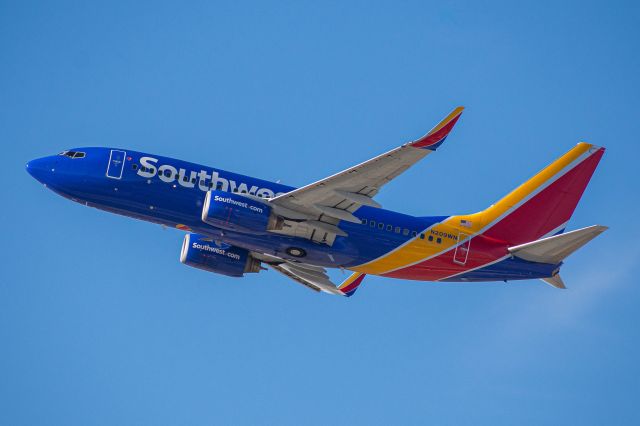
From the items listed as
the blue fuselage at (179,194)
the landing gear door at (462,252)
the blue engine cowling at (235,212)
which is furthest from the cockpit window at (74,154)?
the landing gear door at (462,252)

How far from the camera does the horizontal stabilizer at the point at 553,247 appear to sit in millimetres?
44656

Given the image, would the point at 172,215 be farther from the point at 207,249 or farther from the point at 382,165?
the point at 382,165

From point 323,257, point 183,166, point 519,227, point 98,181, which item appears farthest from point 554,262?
point 98,181

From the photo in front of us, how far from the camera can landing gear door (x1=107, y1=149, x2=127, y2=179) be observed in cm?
4484

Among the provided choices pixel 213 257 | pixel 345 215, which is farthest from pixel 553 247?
pixel 213 257

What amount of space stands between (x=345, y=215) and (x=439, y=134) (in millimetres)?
7221

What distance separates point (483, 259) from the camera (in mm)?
47969

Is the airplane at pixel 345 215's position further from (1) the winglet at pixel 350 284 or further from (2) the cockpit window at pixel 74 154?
(1) the winglet at pixel 350 284

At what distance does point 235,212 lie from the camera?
1703 inches

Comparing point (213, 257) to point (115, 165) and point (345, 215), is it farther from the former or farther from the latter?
point (345, 215)

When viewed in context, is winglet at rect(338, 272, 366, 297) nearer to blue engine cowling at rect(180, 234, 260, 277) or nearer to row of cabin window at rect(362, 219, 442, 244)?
blue engine cowling at rect(180, 234, 260, 277)

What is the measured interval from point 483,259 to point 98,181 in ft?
67.4

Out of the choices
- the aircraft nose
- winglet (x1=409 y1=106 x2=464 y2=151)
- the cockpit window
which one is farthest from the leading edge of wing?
the aircraft nose

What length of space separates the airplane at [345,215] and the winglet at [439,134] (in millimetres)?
182
